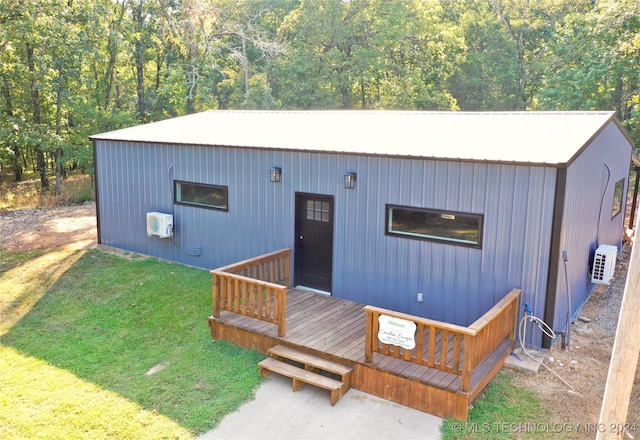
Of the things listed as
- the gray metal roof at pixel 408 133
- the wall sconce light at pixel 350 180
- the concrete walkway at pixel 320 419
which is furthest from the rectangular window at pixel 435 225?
the concrete walkway at pixel 320 419

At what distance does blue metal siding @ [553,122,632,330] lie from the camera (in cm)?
620

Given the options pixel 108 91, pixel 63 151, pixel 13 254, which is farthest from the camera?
pixel 108 91

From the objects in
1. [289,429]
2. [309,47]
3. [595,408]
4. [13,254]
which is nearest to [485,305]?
[595,408]

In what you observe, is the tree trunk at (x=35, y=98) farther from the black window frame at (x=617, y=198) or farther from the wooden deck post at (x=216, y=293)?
the black window frame at (x=617, y=198)

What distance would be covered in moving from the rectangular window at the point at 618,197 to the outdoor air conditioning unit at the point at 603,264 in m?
1.94

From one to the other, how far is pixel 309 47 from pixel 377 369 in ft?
68.7

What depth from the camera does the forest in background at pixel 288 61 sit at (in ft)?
53.9

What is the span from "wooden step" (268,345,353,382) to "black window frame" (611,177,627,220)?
649cm

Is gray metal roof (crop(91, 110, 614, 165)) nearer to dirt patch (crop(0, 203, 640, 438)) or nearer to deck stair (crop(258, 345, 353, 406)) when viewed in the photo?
dirt patch (crop(0, 203, 640, 438))

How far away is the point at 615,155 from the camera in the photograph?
879cm

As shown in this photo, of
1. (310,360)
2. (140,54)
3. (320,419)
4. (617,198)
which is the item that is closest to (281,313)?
(310,360)

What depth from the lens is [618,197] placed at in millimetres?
9875

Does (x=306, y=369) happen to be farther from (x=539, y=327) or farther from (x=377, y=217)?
(x=539, y=327)

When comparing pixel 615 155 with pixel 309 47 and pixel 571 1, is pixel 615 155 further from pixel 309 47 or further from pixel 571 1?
pixel 571 1
